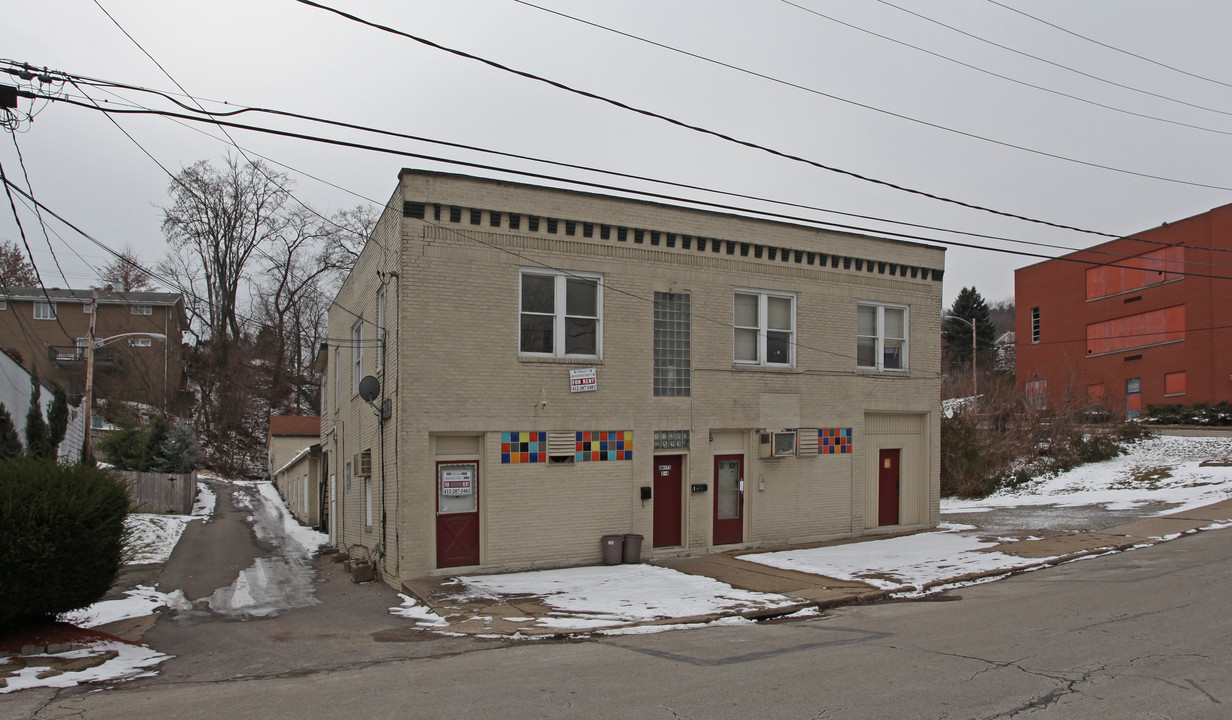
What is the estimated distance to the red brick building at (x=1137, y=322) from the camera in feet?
138

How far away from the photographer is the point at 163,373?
187ft

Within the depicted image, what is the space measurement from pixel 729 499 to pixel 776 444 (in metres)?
1.49

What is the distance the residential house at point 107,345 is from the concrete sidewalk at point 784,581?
50.4 meters

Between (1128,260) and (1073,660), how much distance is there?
46.4m

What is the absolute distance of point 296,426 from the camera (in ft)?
157

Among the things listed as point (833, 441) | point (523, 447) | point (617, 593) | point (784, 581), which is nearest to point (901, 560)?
point (784, 581)

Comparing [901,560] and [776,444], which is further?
[776,444]

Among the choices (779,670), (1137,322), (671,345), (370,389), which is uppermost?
(1137,322)

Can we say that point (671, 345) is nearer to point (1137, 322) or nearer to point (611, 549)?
point (611, 549)

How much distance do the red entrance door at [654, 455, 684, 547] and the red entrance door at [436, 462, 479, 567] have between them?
12.0 feet

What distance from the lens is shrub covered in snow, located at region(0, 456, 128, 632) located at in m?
9.42

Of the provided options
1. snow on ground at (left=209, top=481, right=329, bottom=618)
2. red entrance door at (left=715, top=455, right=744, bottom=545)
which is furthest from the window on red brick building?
snow on ground at (left=209, top=481, right=329, bottom=618)

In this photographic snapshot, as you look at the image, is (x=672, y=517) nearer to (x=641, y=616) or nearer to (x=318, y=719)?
(x=641, y=616)

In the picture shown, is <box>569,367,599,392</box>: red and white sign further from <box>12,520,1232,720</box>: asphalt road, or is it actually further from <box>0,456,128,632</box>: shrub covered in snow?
<box>0,456,128,632</box>: shrub covered in snow
